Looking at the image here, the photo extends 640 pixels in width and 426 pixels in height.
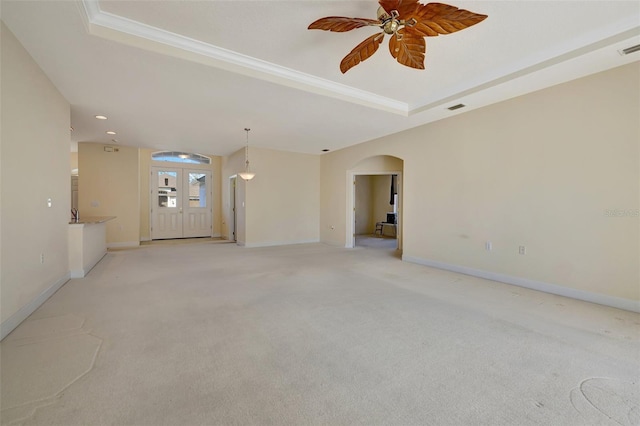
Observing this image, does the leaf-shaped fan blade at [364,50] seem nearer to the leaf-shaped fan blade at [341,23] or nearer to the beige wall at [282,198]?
the leaf-shaped fan blade at [341,23]

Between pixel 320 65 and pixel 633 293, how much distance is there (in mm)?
4455

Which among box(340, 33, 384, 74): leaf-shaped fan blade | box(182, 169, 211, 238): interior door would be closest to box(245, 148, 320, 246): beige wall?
box(182, 169, 211, 238): interior door

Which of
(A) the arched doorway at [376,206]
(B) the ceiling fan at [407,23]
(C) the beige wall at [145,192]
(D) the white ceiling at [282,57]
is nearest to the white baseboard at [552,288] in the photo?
(D) the white ceiling at [282,57]

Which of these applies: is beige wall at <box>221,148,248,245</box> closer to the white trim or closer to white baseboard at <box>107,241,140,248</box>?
the white trim

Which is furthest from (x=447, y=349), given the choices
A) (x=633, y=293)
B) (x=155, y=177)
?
(x=155, y=177)

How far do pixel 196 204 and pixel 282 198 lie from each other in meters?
3.57

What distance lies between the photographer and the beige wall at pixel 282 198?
755 cm

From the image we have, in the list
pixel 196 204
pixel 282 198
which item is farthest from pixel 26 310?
pixel 196 204

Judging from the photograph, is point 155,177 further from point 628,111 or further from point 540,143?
point 628,111

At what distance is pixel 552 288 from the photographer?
3645mm

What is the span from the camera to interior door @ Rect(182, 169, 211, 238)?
368 inches

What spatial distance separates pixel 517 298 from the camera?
3.44m

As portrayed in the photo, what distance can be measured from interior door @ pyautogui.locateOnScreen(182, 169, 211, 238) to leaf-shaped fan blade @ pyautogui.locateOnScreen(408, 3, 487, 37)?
8.74 meters

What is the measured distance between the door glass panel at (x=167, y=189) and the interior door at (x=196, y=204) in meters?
0.29
